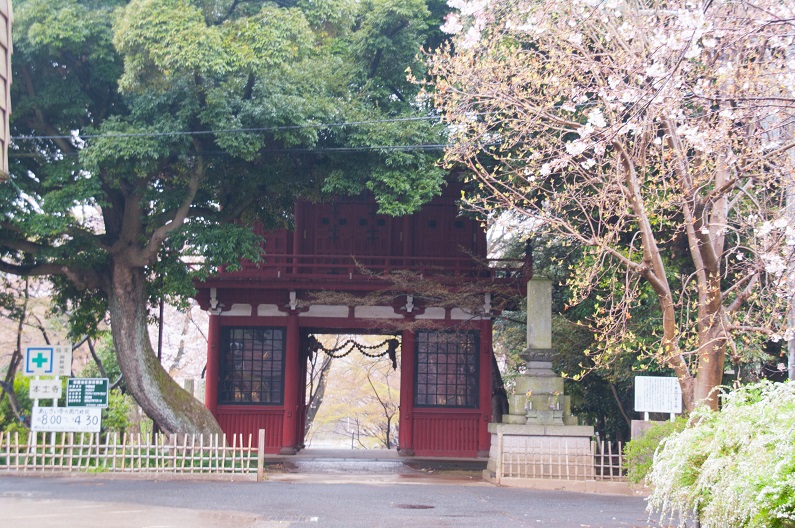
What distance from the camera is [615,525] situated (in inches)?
408

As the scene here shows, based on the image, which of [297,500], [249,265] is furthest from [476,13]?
[249,265]

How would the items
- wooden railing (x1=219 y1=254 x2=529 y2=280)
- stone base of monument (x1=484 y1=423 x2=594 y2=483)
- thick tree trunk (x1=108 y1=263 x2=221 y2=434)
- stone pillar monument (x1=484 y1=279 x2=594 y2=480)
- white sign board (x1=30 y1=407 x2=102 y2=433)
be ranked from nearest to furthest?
stone base of monument (x1=484 y1=423 x2=594 y2=483)
stone pillar monument (x1=484 y1=279 x2=594 y2=480)
white sign board (x1=30 y1=407 x2=102 y2=433)
thick tree trunk (x1=108 y1=263 x2=221 y2=434)
wooden railing (x1=219 y1=254 x2=529 y2=280)

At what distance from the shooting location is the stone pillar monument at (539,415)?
15.2 metres

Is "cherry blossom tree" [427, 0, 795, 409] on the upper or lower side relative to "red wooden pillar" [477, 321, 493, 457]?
upper

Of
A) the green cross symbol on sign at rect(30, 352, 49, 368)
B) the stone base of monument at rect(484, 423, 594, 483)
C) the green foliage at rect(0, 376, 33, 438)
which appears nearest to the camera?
the stone base of monument at rect(484, 423, 594, 483)

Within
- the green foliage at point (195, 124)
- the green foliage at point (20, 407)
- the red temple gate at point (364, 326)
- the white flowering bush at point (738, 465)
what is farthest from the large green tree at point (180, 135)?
the white flowering bush at point (738, 465)

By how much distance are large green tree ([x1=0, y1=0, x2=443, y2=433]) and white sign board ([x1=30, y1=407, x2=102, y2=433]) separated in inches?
35.7

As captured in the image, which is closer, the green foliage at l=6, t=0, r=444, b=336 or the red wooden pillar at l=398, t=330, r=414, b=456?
the green foliage at l=6, t=0, r=444, b=336

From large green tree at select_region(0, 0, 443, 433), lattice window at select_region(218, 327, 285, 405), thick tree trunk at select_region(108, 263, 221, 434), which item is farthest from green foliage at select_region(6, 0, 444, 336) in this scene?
lattice window at select_region(218, 327, 285, 405)

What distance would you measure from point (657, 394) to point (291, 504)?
6.84 metres

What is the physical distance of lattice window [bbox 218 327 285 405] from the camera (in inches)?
827

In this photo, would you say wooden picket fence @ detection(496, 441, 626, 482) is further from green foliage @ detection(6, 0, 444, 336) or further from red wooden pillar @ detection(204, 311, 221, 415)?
red wooden pillar @ detection(204, 311, 221, 415)

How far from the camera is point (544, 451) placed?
49.9ft

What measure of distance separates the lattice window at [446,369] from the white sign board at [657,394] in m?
6.96
